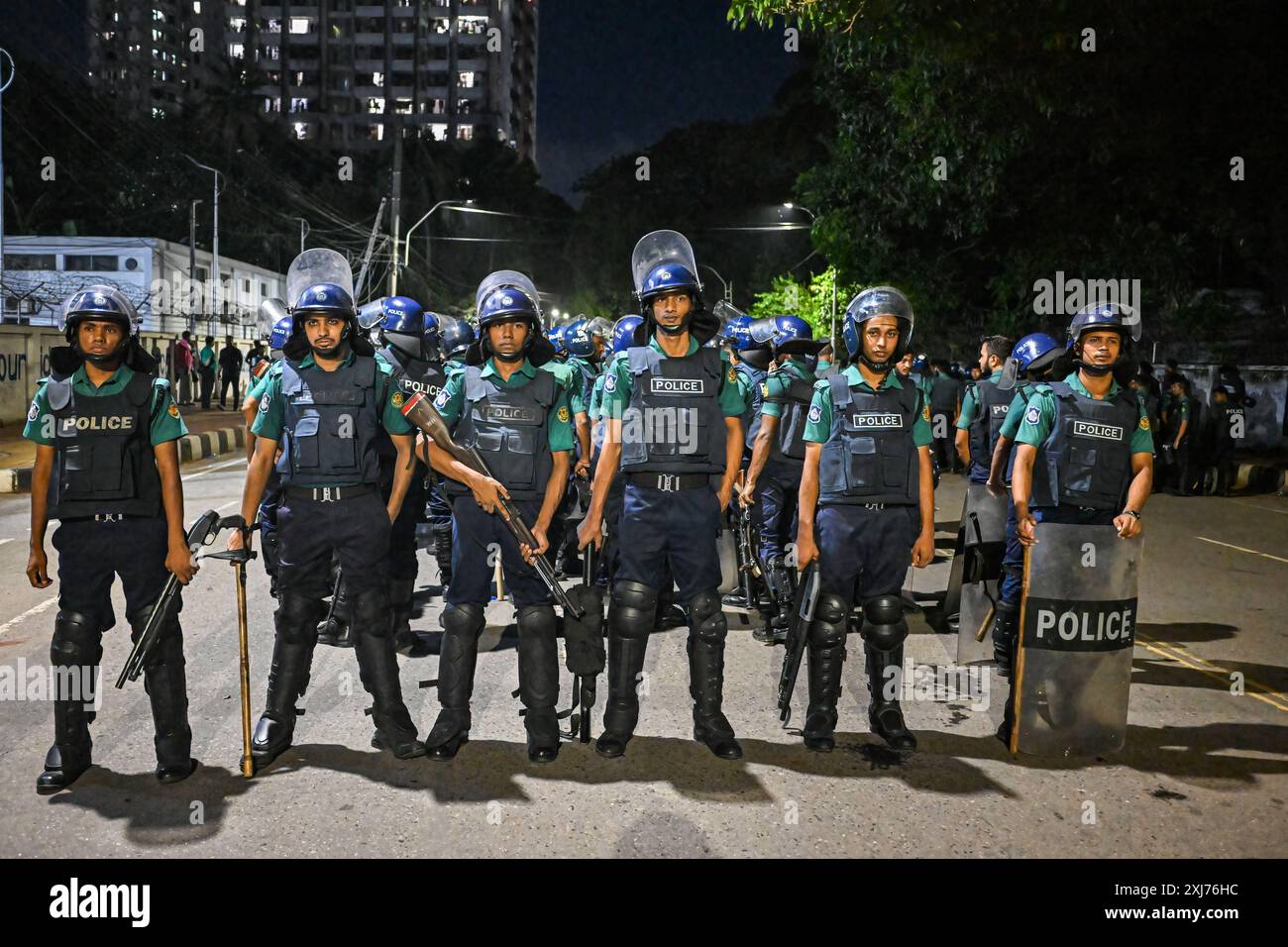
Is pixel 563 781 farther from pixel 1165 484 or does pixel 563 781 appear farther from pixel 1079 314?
pixel 1165 484

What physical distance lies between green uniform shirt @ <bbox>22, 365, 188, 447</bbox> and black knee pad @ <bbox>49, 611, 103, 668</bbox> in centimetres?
73

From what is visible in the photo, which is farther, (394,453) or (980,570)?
(394,453)

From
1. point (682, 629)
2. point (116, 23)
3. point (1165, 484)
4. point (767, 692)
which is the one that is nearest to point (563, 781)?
point (767, 692)

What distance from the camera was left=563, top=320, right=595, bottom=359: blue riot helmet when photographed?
9977mm

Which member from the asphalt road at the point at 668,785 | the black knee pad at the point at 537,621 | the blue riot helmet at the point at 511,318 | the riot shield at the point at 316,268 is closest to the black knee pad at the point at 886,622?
the asphalt road at the point at 668,785

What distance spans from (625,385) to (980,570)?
234cm

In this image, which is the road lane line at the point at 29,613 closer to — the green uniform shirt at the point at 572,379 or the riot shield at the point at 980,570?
the green uniform shirt at the point at 572,379

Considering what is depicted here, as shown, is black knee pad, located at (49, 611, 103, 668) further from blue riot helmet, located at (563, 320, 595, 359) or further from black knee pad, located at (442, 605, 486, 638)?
blue riot helmet, located at (563, 320, 595, 359)

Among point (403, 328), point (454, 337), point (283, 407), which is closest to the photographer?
point (283, 407)

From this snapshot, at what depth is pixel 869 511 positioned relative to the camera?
16.2 ft

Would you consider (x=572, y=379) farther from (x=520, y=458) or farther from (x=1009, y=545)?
(x=1009, y=545)

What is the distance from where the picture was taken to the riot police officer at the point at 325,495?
4621mm

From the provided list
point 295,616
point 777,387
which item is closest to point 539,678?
point 295,616

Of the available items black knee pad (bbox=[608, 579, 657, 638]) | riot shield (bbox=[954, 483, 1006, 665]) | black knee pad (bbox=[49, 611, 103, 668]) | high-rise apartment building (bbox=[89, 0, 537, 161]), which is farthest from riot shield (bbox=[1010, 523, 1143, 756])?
high-rise apartment building (bbox=[89, 0, 537, 161])
